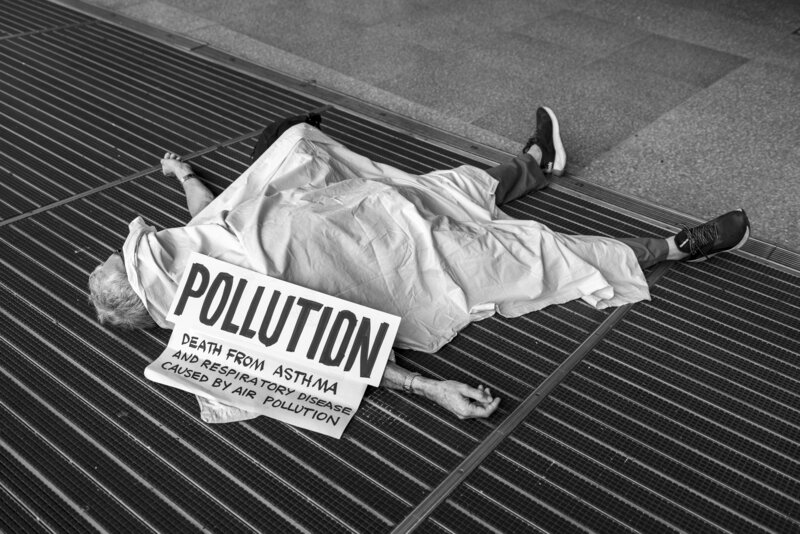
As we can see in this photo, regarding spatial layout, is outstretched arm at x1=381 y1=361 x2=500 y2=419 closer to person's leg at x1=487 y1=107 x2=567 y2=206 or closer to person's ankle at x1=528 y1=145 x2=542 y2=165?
person's leg at x1=487 y1=107 x2=567 y2=206

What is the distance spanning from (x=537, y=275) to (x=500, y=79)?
2.25 metres

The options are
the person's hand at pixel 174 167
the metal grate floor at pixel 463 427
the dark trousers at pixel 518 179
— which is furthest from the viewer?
the person's hand at pixel 174 167

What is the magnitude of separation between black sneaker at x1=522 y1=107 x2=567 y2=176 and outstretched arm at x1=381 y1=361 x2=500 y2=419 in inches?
60.3

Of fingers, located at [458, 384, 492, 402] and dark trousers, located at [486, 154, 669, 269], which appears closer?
fingers, located at [458, 384, 492, 402]

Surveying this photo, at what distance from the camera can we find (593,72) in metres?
4.87

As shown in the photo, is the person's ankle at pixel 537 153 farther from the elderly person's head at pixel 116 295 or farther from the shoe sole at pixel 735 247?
the elderly person's head at pixel 116 295

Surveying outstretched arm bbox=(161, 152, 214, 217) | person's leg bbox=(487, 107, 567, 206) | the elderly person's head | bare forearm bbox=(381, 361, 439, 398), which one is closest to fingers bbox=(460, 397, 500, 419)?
bare forearm bbox=(381, 361, 439, 398)

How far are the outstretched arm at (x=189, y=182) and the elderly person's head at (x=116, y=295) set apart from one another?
72 centimetres

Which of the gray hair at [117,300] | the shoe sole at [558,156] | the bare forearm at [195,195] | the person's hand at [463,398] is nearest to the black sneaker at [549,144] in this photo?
the shoe sole at [558,156]

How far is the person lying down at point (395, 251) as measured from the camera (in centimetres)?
260

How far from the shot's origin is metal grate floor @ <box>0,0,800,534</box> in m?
2.27

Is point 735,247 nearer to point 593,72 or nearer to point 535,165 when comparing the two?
point 535,165

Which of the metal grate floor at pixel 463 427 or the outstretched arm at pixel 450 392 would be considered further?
the outstretched arm at pixel 450 392

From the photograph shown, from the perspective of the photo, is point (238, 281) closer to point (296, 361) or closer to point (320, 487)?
point (296, 361)
